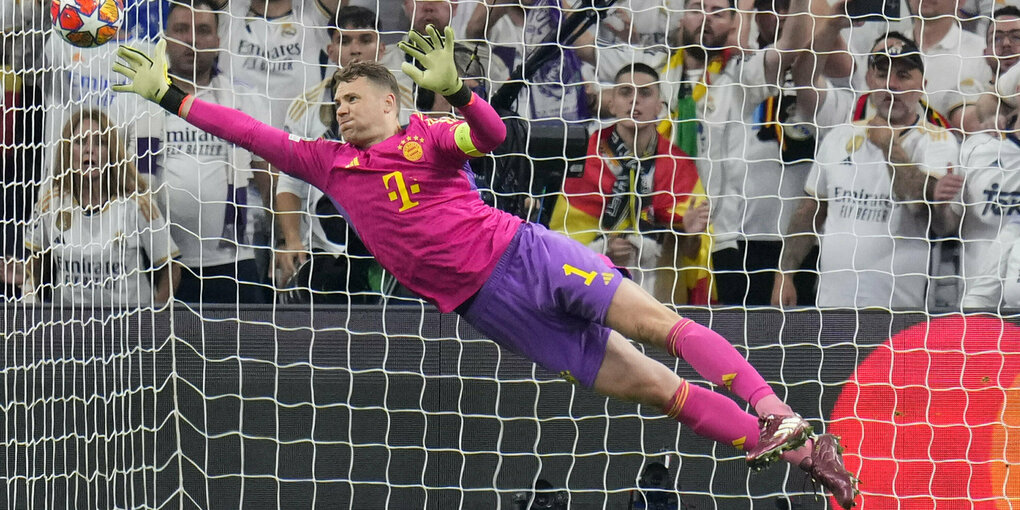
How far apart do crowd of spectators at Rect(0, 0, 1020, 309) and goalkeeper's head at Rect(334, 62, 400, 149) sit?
114 centimetres

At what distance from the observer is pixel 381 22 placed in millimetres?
5371

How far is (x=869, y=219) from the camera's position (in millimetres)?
5156

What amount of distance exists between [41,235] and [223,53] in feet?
3.76

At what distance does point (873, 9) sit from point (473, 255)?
2.82 m

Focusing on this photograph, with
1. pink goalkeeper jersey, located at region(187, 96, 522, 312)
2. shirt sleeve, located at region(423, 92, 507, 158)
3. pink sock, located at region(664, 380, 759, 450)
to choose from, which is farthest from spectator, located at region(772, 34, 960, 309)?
shirt sleeve, located at region(423, 92, 507, 158)

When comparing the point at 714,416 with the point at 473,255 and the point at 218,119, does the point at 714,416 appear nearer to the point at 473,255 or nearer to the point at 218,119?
the point at 473,255

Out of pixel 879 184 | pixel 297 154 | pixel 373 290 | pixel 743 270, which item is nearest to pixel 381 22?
pixel 373 290

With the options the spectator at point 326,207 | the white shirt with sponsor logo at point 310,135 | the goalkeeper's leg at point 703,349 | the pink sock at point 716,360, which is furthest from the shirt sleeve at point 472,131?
the white shirt with sponsor logo at point 310,135

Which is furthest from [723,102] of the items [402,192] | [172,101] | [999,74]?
[172,101]

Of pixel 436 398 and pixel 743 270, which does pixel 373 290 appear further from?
pixel 743 270

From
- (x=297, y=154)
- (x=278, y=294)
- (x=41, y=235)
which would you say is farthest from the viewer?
(x=278, y=294)

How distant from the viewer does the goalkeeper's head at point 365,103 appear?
385 cm

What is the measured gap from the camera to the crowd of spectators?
504cm

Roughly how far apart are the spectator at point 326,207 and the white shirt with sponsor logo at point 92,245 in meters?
0.51
